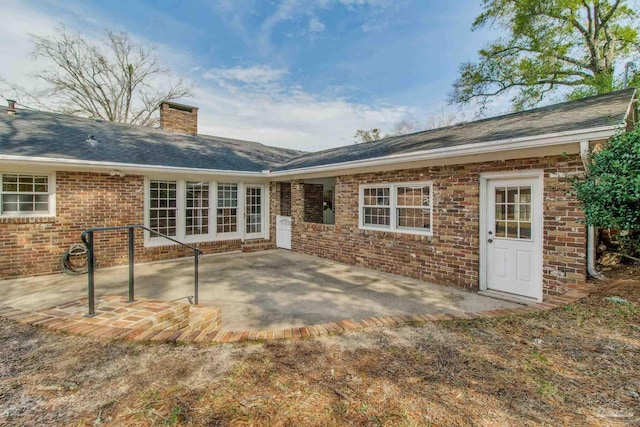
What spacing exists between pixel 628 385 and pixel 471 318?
1.38m

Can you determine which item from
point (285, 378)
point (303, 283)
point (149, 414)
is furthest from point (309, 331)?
point (303, 283)

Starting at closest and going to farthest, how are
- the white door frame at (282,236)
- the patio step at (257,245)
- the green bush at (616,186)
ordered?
the green bush at (616,186) < the patio step at (257,245) < the white door frame at (282,236)

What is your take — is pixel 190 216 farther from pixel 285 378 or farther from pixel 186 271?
pixel 285 378

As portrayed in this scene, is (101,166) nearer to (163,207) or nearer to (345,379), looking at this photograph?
(163,207)

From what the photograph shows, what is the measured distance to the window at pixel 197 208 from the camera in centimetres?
914

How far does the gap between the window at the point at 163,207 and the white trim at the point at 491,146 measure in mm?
5111

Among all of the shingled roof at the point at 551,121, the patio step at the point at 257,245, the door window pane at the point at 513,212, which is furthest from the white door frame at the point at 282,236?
the door window pane at the point at 513,212

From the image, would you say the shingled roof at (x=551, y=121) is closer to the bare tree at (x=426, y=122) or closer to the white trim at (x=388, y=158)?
the white trim at (x=388, y=158)

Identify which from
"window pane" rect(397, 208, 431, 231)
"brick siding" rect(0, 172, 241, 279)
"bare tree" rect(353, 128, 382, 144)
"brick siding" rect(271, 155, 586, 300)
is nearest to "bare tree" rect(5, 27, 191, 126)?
"brick siding" rect(0, 172, 241, 279)

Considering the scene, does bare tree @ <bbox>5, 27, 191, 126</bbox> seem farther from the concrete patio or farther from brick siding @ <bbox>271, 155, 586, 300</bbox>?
brick siding @ <bbox>271, 155, 586, 300</bbox>

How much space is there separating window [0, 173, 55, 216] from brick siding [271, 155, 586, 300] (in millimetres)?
6567

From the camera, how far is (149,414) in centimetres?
184

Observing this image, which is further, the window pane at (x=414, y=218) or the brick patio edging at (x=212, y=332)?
the window pane at (x=414, y=218)

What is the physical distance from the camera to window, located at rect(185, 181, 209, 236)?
914 centimetres
